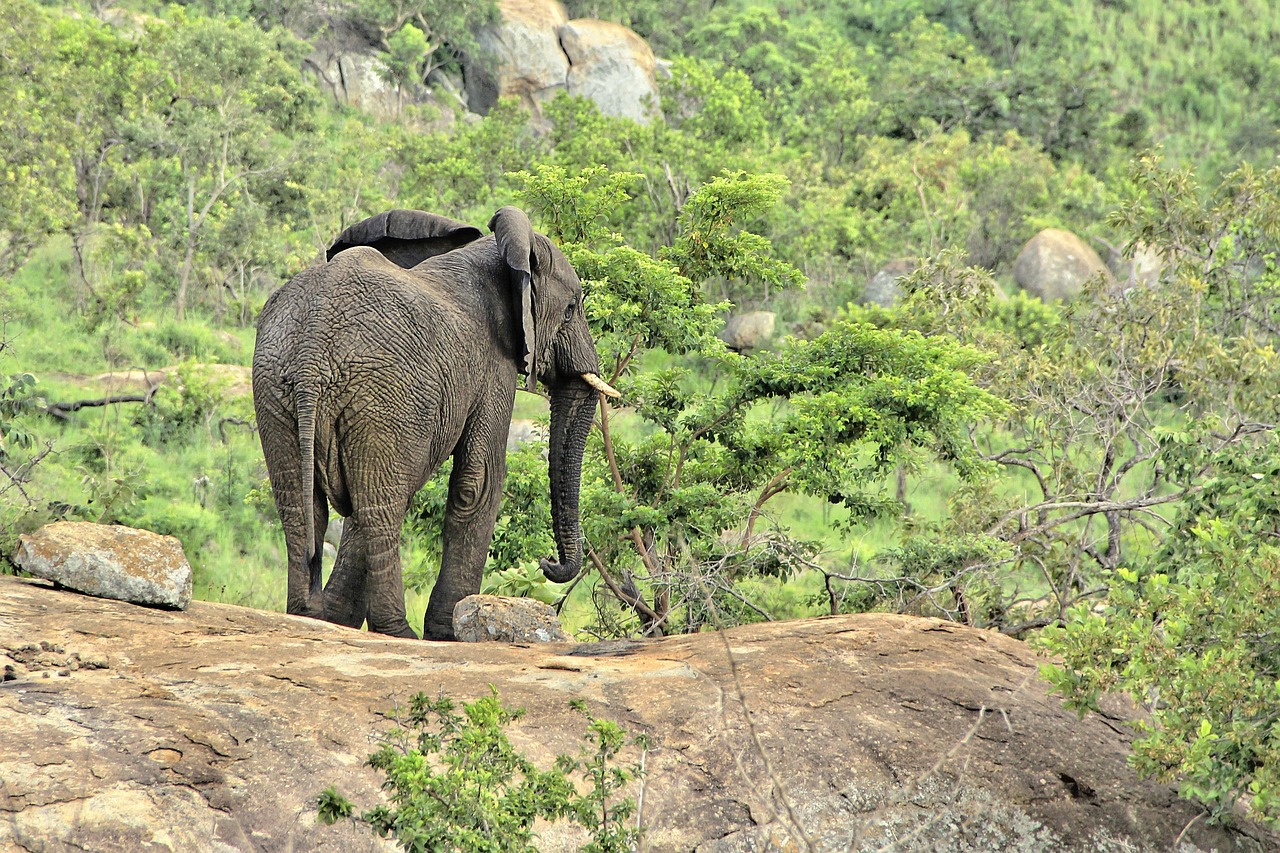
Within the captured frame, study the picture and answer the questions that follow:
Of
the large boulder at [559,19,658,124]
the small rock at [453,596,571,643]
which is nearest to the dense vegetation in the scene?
the small rock at [453,596,571,643]

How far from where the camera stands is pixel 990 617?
31.3 feet

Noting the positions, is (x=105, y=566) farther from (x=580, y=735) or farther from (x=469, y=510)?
(x=580, y=735)

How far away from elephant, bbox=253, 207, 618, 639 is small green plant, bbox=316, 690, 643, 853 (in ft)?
7.56

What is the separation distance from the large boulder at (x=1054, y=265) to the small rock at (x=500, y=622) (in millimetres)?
16874

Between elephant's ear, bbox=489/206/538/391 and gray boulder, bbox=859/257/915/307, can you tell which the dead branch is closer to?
elephant's ear, bbox=489/206/538/391

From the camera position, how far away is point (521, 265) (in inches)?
270

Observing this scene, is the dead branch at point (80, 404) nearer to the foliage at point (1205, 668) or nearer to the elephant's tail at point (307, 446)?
the elephant's tail at point (307, 446)

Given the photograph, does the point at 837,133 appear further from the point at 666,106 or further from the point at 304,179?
the point at 304,179

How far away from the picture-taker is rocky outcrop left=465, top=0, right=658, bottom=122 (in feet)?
126

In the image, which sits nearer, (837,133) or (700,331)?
(700,331)

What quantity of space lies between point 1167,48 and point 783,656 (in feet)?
120

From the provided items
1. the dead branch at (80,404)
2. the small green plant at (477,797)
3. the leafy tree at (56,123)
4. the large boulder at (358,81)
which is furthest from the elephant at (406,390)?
the large boulder at (358,81)

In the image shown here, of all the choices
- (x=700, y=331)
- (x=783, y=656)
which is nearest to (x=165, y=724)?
(x=783, y=656)

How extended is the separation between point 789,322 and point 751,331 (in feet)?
4.52
